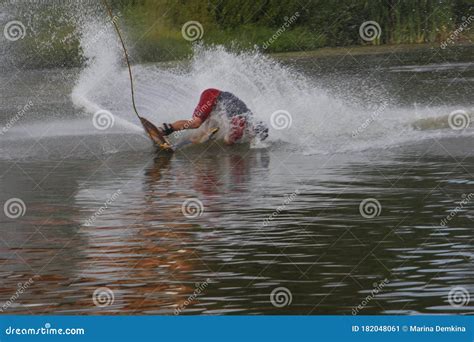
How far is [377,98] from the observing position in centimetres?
3188

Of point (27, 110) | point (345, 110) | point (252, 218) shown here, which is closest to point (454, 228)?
point (252, 218)
